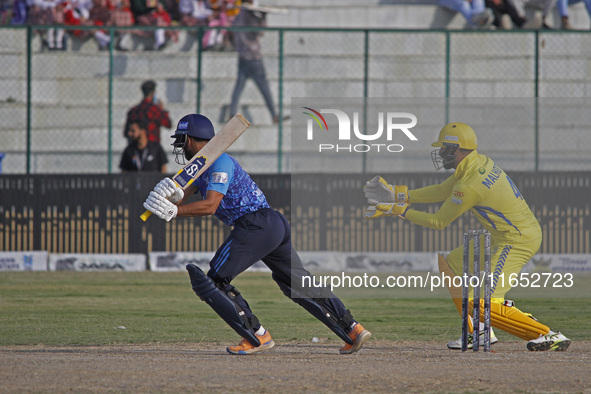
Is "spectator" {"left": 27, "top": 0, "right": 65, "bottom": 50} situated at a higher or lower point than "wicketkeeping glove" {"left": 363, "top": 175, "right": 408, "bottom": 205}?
higher

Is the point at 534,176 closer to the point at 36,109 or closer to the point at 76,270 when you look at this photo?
the point at 76,270

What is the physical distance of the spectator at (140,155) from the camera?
58.2 feet

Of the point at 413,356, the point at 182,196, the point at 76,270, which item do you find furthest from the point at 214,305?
the point at 76,270

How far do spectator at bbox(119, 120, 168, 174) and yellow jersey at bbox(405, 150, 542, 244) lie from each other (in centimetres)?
967

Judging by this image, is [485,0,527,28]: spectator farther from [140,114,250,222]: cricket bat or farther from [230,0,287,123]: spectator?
[140,114,250,222]: cricket bat

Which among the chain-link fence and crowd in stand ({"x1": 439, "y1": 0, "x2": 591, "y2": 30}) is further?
crowd in stand ({"x1": 439, "y1": 0, "x2": 591, "y2": 30})

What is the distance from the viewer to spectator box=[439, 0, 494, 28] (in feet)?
70.2

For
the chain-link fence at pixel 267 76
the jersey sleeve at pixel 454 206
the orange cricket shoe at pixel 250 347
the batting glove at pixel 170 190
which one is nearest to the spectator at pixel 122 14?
the chain-link fence at pixel 267 76

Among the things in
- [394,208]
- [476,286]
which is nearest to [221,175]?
[394,208]

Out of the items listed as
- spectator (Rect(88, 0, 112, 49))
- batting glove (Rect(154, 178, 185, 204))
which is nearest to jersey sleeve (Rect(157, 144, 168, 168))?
spectator (Rect(88, 0, 112, 49))

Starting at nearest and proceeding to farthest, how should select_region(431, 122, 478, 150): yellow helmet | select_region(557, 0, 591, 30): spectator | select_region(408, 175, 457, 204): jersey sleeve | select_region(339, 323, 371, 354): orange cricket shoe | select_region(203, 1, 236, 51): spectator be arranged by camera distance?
select_region(339, 323, 371, 354): orange cricket shoe < select_region(431, 122, 478, 150): yellow helmet < select_region(408, 175, 457, 204): jersey sleeve < select_region(203, 1, 236, 51): spectator < select_region(557, 0, 591, 30): spectator

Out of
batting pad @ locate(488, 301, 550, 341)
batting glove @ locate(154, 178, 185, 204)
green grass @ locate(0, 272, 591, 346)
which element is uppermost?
batting glove @ locate(154, 178, 185, 204)

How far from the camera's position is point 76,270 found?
55.7 feet

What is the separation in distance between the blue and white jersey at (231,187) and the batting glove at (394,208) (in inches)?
65.0
